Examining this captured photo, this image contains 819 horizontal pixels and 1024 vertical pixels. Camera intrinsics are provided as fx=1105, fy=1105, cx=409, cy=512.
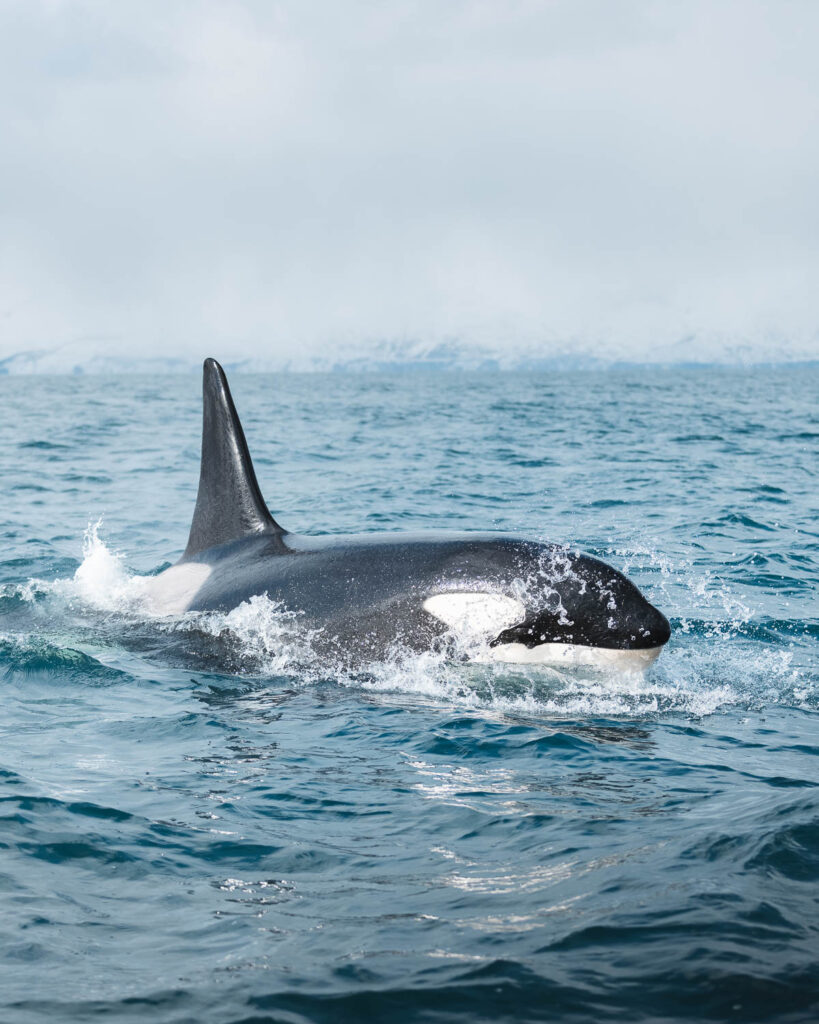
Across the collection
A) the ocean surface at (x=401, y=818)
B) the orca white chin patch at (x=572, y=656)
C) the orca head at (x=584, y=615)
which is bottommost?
the ocean surface at (x=401, y=818)

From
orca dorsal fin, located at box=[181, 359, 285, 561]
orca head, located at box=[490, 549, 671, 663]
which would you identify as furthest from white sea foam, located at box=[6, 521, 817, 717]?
orca dorsal fin, located at box=[181, 359, 285, 561]

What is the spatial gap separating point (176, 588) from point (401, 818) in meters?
4.84

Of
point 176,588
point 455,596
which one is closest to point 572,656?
point 455,596

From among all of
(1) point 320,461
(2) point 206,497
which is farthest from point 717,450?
(2) point 206,497

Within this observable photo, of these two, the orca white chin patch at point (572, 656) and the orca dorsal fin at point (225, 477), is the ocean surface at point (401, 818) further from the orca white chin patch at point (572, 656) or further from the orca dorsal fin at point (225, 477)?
the orca dorsal fin at point (225, 477)

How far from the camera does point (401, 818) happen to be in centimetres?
554

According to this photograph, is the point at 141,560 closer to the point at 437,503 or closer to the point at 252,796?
the point at 437,503

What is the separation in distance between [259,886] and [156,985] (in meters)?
0.88

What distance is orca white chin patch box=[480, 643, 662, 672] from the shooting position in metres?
7.75

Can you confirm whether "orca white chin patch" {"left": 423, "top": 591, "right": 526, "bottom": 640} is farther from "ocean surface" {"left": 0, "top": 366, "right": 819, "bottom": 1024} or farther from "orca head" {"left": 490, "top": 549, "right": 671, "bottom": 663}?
"ocean surface" {"left": 0, "top": 366, "right": 819, "bottom": 1024}

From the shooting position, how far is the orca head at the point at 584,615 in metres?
7.72

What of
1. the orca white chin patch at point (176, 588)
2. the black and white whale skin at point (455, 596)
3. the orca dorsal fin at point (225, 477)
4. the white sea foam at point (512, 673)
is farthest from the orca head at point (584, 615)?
the orca white chin patch at point (176, 588)

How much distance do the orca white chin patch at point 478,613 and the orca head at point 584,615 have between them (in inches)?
2.2

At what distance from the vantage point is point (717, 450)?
27828 mm
